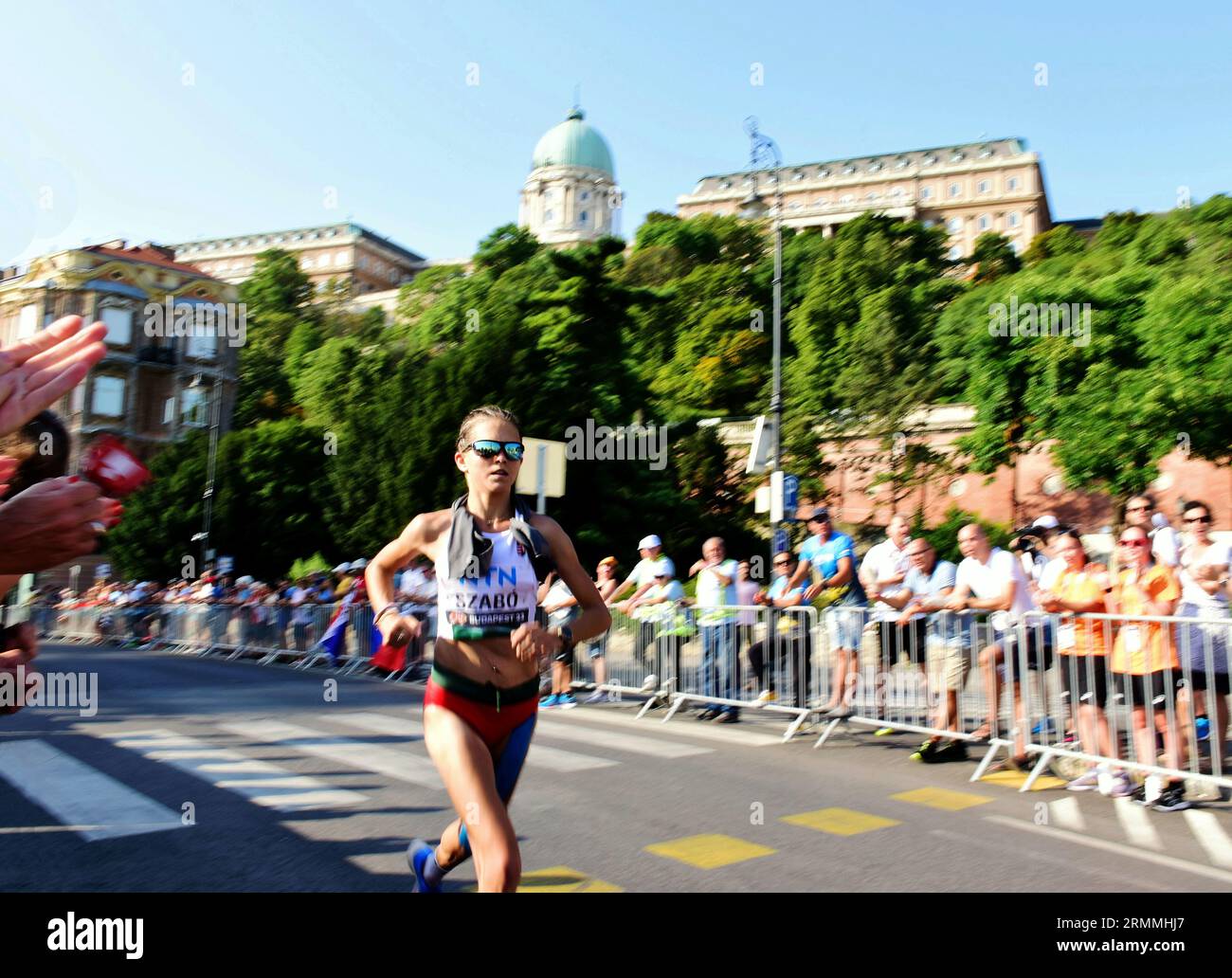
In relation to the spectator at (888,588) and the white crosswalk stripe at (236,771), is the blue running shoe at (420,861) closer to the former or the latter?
the white crosswalk stripe at (236,771)

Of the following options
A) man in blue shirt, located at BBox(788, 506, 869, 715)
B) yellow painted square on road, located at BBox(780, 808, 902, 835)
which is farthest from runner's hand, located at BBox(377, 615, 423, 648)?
man in blue shirt, located at BBox(788, 506, 869, 715)

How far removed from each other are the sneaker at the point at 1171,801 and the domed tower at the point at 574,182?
116594 millimetres

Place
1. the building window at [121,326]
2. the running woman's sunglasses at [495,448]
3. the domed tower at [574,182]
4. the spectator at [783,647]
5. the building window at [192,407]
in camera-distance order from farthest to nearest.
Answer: the domed tower at [574,182]
the building window at [192,407]
the building window at [121,326]
the spectator at [783,647]
the running woman's sunglasses at [495,448]

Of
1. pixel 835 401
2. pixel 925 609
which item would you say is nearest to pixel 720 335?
pixel 835 401

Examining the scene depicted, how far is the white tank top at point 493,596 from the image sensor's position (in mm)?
4273

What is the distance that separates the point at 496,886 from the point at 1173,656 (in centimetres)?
598

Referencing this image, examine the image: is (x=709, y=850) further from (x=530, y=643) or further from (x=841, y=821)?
(x=530, y=643)

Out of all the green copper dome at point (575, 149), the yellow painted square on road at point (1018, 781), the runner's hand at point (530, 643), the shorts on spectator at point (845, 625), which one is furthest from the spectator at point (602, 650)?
the green copper dome at point (575, 149)

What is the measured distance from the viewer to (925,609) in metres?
9.70

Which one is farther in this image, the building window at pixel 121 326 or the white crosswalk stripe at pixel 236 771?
the building window at pixel 121 326

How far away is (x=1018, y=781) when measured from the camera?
8406mm

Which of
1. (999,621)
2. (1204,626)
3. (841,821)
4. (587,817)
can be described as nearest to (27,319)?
(587,817)

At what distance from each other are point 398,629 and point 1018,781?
6.17 meters

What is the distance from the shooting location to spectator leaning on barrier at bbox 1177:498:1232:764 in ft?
24.9
